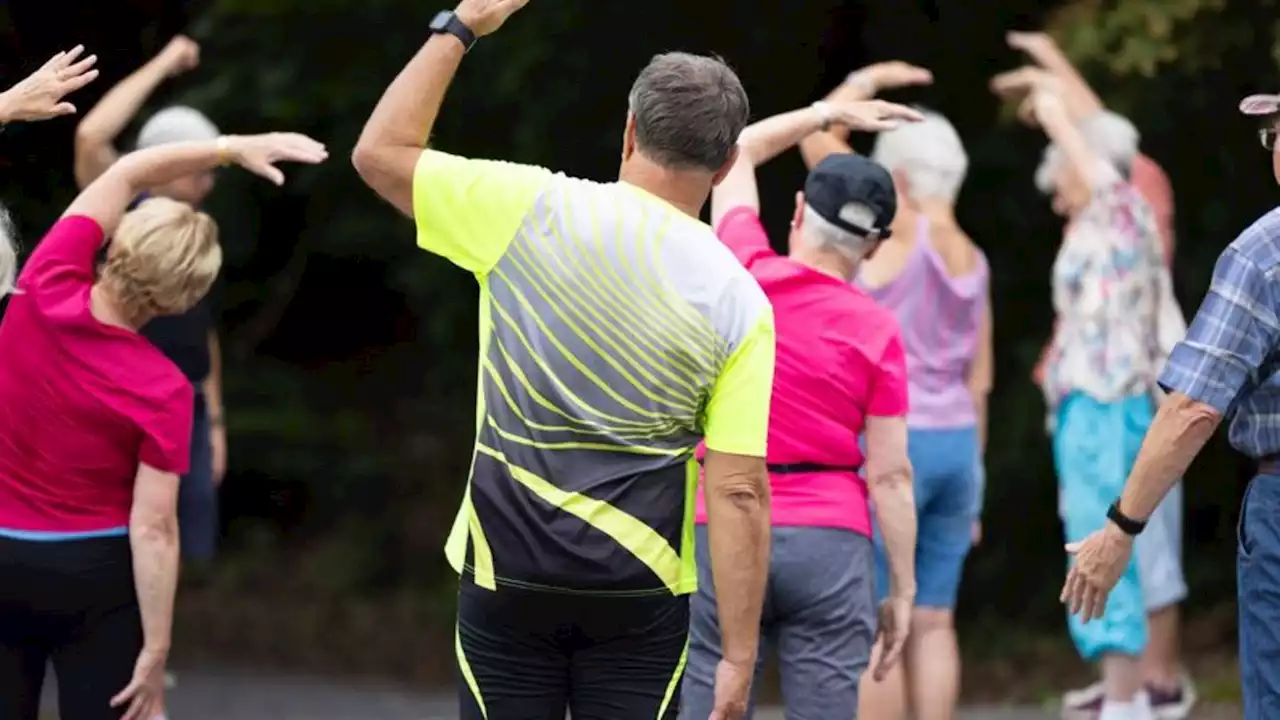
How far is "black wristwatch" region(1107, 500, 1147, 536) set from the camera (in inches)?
168

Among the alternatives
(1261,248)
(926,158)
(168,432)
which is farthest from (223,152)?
(926,158)

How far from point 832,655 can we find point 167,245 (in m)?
1.82

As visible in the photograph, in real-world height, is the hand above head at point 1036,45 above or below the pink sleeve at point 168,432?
above

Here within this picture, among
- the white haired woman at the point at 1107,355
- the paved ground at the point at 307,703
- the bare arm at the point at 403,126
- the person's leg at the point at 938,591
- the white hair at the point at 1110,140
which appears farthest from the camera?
the paved ground at the point at 307,703

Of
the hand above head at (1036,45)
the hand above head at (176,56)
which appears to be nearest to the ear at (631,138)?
the hand above head at (176,56)

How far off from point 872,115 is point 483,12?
1.60 meters

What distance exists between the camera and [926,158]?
6965 mm

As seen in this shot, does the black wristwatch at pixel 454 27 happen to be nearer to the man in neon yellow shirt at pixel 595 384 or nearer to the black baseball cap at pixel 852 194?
the man in neon yellow shirt at pixel 595 384

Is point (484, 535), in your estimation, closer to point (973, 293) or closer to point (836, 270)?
point (836, 270)

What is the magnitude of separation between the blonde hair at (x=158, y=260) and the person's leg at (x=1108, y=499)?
11.8 feet

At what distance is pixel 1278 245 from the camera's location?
411 centimetres

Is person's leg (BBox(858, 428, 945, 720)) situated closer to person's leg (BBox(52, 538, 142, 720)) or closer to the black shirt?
the black shirt

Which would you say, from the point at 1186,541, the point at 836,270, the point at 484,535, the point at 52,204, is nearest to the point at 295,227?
the point at 52,204

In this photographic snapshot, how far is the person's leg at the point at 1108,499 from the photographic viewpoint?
727 cm
